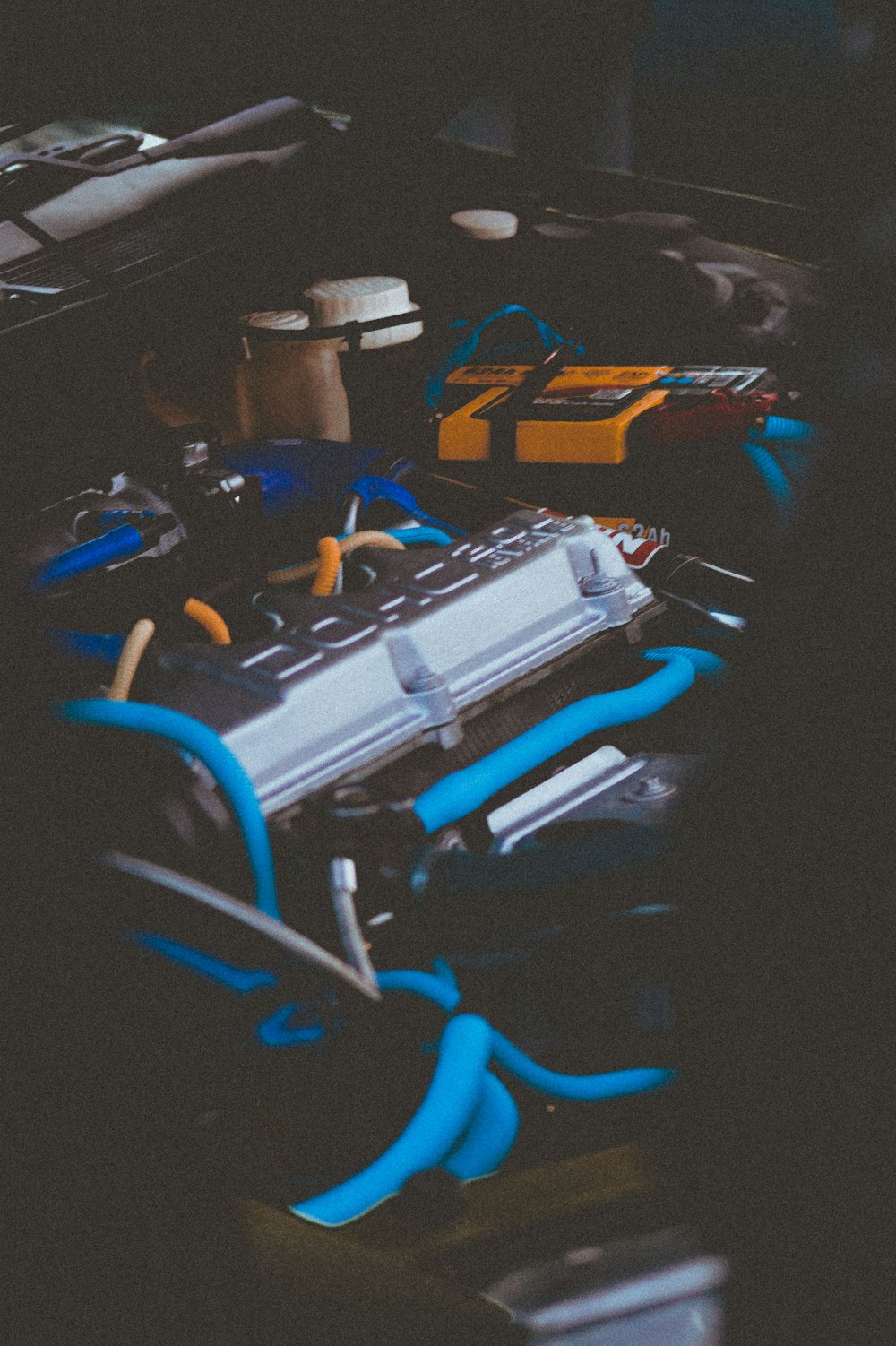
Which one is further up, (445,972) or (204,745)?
(204,745)

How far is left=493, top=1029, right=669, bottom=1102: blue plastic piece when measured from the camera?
77cm

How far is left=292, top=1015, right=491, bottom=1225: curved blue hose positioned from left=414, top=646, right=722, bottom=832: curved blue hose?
147 millimetres

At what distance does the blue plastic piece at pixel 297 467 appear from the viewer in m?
1.07

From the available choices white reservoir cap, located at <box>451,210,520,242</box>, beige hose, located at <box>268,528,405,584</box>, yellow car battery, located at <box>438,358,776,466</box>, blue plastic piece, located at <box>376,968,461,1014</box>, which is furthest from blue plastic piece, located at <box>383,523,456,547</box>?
white reservoir cap, located at <box>451,210,520,242</box>

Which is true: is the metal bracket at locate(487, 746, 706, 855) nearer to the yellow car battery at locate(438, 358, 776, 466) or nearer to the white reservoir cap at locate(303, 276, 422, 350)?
the yellow car battery at locate(438, 358, 776, 466)

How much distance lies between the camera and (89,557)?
2.70 ft

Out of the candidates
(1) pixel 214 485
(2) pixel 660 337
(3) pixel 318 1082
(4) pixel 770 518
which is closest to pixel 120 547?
(1) pixel 214 485

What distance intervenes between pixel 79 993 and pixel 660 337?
1002 millimetres

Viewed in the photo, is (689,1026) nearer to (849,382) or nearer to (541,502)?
(849,382)

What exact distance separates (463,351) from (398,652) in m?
0.57

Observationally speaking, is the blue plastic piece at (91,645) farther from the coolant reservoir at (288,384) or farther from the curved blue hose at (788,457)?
the curved blue hose at (788,457)

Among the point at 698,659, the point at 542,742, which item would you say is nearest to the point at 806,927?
the point at 542,742

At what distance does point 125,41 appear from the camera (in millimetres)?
913

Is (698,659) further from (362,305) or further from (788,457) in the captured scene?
(362,305)
